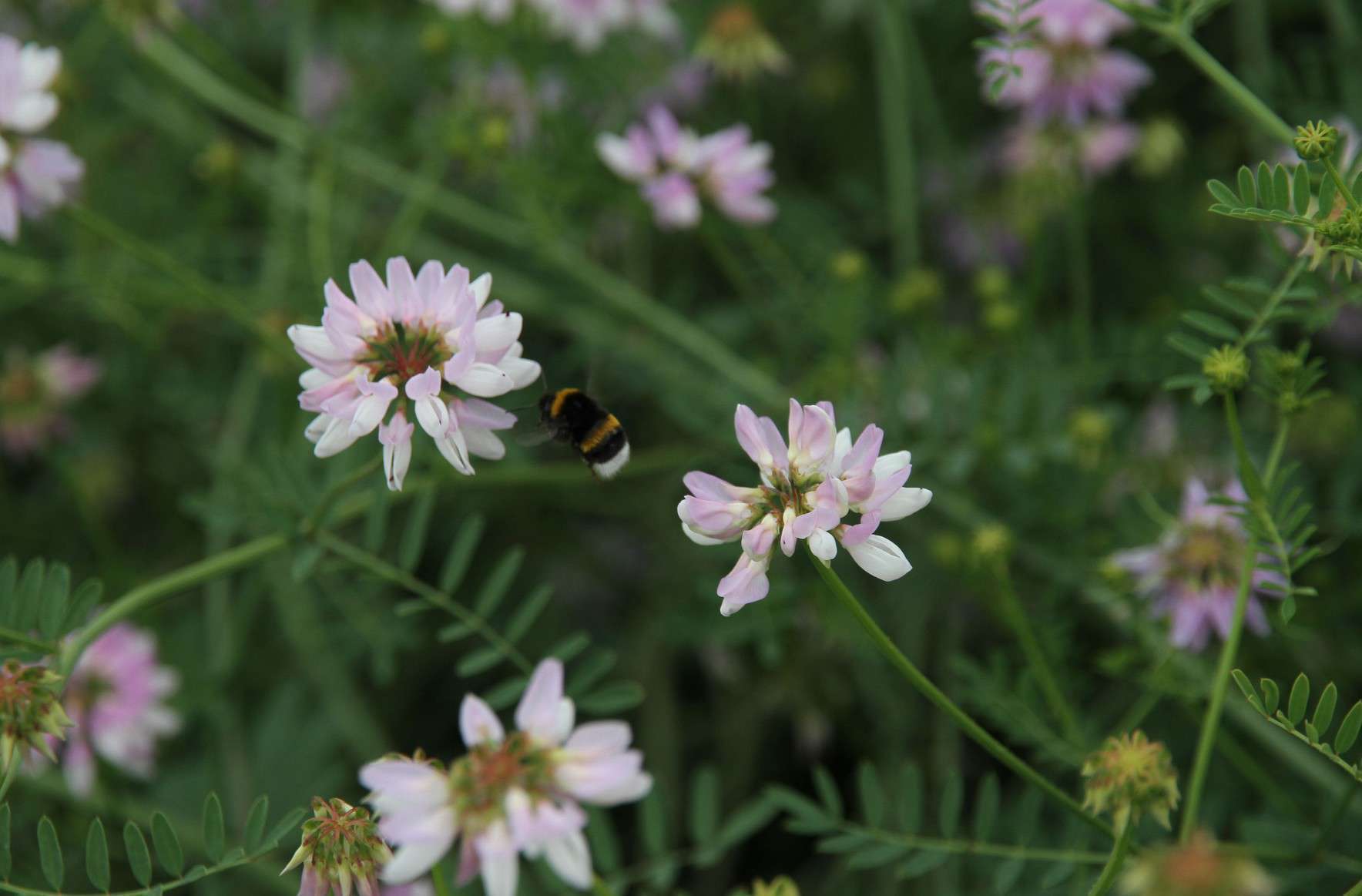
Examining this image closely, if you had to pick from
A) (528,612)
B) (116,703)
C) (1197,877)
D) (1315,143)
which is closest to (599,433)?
(528,612)

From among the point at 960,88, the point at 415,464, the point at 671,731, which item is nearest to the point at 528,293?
the point at 415,464

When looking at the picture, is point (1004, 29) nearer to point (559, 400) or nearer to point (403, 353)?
point (559, 400)

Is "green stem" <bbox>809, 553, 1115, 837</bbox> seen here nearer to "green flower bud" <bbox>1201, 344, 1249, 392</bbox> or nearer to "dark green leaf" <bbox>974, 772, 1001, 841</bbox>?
"dark green leaf" <bbox>974, 772, 1001, 841</bbox>

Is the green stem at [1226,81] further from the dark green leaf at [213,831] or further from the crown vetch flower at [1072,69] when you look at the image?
the dark green leaf at [213,831]

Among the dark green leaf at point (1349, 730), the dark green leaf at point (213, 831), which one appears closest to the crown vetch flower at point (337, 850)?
the dark green leaf at point (213, 831)

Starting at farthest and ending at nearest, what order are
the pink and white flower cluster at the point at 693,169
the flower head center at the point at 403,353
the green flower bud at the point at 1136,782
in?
1. the pink and white flower cluster at the point at 693,169
2. the flower head center at the point at 403,353
3. the green flower bud at the point at 1136,782

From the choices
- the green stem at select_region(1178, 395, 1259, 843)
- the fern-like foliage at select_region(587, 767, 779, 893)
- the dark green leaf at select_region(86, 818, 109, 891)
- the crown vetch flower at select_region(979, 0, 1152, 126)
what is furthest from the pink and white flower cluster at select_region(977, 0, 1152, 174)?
the dark green leaf at select_region(86, 818, 109, 891)
